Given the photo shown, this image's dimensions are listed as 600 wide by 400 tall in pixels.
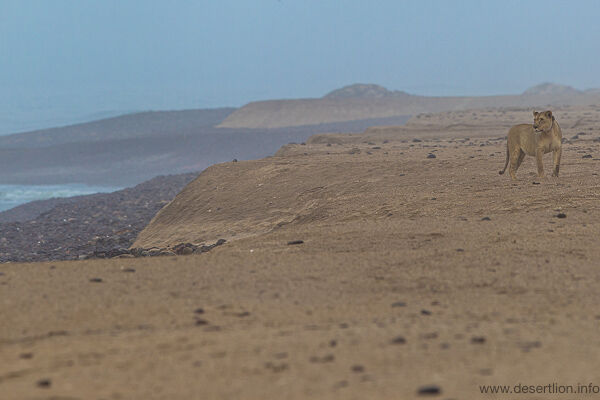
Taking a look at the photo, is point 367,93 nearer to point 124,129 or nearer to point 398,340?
point 124,129

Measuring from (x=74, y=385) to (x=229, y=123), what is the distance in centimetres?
9450

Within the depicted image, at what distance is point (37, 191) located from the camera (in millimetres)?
49562

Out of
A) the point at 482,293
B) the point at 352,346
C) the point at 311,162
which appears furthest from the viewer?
the point at 311,162

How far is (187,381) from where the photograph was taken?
13.3 feet

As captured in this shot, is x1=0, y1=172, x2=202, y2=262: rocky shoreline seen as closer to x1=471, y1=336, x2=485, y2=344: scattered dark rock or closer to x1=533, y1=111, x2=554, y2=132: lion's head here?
x1=533, y1=111, x2=554, y2=132: lion's head

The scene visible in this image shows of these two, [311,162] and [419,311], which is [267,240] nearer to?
[419,311]

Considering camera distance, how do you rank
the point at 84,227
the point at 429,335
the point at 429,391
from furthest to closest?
the point at 84,227 → the point at 429,335 → the point at 429,391

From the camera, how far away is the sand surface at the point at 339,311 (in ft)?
13.4

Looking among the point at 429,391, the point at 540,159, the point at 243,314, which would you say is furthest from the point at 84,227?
the point at 429,391

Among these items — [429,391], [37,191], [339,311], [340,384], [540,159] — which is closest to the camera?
[429,391]

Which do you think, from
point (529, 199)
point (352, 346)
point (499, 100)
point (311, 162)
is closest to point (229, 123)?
point (499, 100)

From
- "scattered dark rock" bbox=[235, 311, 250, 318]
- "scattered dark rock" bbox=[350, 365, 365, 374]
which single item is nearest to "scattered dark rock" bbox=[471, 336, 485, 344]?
"scattered dark rock" bbox=[350, 365, 365, 374]

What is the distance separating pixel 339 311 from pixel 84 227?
1900cm

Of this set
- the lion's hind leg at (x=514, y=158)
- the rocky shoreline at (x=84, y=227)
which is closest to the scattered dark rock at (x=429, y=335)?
the rocky shoreline at (x=84, y=227)
